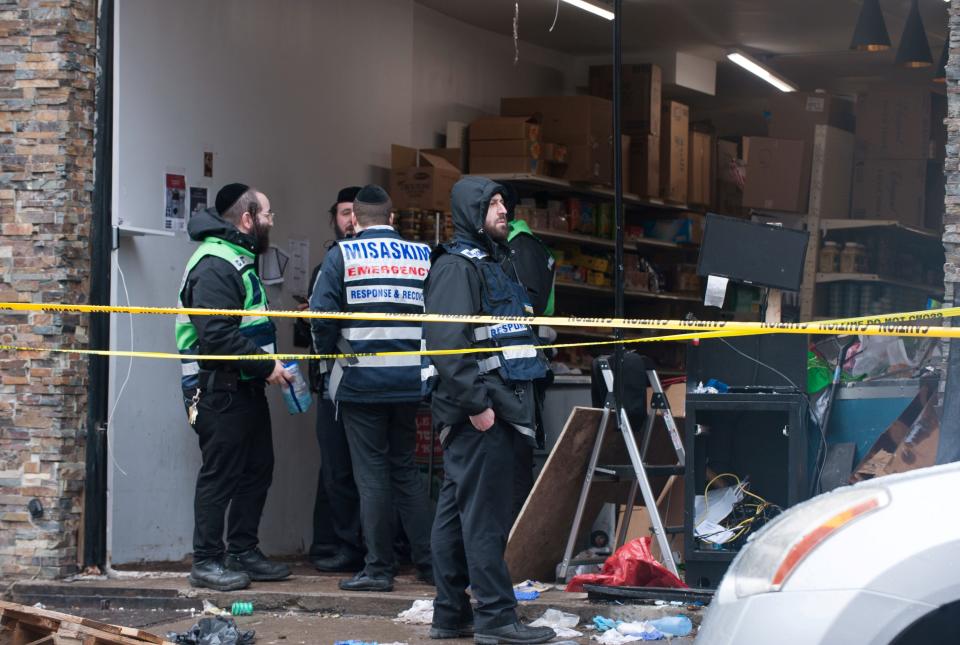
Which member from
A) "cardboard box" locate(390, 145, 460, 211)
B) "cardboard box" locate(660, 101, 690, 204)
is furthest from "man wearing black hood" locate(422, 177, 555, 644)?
"cardboard box" locate(660, 101, 690, 204)

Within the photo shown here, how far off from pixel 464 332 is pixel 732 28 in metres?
6.73

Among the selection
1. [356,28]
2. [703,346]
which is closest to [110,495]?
[703,346]

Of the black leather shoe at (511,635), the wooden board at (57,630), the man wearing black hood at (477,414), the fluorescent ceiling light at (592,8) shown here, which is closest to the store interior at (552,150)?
the fluorescent ceiling light at (592,8)

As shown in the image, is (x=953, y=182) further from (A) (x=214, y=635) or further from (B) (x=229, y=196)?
(A) (x=214, y=635)

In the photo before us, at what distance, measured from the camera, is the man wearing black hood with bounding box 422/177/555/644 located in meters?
5.62

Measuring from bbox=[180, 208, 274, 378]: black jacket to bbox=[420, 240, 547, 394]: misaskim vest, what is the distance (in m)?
1.23

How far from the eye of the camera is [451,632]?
19.5ft

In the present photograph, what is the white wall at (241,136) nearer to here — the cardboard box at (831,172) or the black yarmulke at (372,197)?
the black yarmulke at (372,197)

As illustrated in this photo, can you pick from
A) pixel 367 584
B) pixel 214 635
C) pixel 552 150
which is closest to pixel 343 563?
pixel 367 584

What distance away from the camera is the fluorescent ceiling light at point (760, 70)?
40.6 ft

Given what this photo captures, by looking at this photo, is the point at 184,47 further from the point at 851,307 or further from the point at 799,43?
the point at 799,43

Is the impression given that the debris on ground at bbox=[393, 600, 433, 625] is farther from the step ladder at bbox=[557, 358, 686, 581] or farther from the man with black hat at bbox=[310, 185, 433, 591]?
the step ladder at bbox=[557, 358, 686, 581]

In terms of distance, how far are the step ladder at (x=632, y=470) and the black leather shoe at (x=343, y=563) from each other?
134 centimetres

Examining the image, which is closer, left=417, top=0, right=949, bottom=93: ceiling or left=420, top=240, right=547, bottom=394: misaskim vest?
left=420, top=240, right=547, bottom=394: misaskim vest
